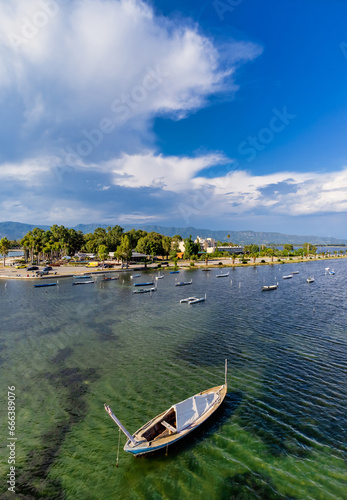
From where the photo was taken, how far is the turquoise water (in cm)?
1633

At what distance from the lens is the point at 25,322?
5006cm

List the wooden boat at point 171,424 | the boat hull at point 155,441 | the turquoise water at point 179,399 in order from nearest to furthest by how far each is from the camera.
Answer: the turquoise water at point 179,399
the boat hull at point 155,441
the wooden boat at point 171,424

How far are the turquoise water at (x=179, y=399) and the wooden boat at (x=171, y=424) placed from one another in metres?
1.13

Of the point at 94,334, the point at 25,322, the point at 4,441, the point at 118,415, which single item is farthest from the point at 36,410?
the point at 25,322

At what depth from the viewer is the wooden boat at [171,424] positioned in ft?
57.3

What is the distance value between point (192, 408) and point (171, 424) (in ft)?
7.49

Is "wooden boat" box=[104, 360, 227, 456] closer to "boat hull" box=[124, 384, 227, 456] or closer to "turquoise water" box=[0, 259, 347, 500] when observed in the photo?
"boat hull" box=[124, 384, 227, 456]

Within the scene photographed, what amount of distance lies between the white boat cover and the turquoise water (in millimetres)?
1329

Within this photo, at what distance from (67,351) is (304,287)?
283 ft
